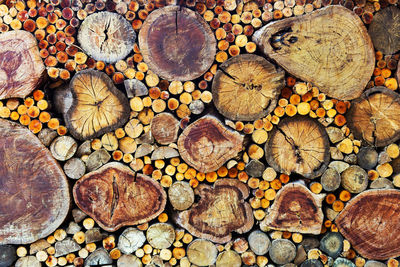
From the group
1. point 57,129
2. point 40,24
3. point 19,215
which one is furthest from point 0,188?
point 40,24

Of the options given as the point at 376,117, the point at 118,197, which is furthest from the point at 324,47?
the point at 118,197

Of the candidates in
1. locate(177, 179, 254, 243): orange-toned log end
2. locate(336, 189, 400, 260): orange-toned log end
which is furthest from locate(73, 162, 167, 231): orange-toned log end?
locate(336, 189, 400, 260): orange-toned log end

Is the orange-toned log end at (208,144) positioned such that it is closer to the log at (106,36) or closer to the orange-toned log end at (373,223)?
the log at (106,36)

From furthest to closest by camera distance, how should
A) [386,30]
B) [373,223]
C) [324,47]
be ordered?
[373,223] < [386,30] < [324,47]

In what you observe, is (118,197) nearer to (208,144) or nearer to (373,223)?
(208,144)

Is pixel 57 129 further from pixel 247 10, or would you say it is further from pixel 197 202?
pixel 247 10

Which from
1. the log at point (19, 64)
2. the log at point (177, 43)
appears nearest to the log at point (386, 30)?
the log at point (177, 43)
